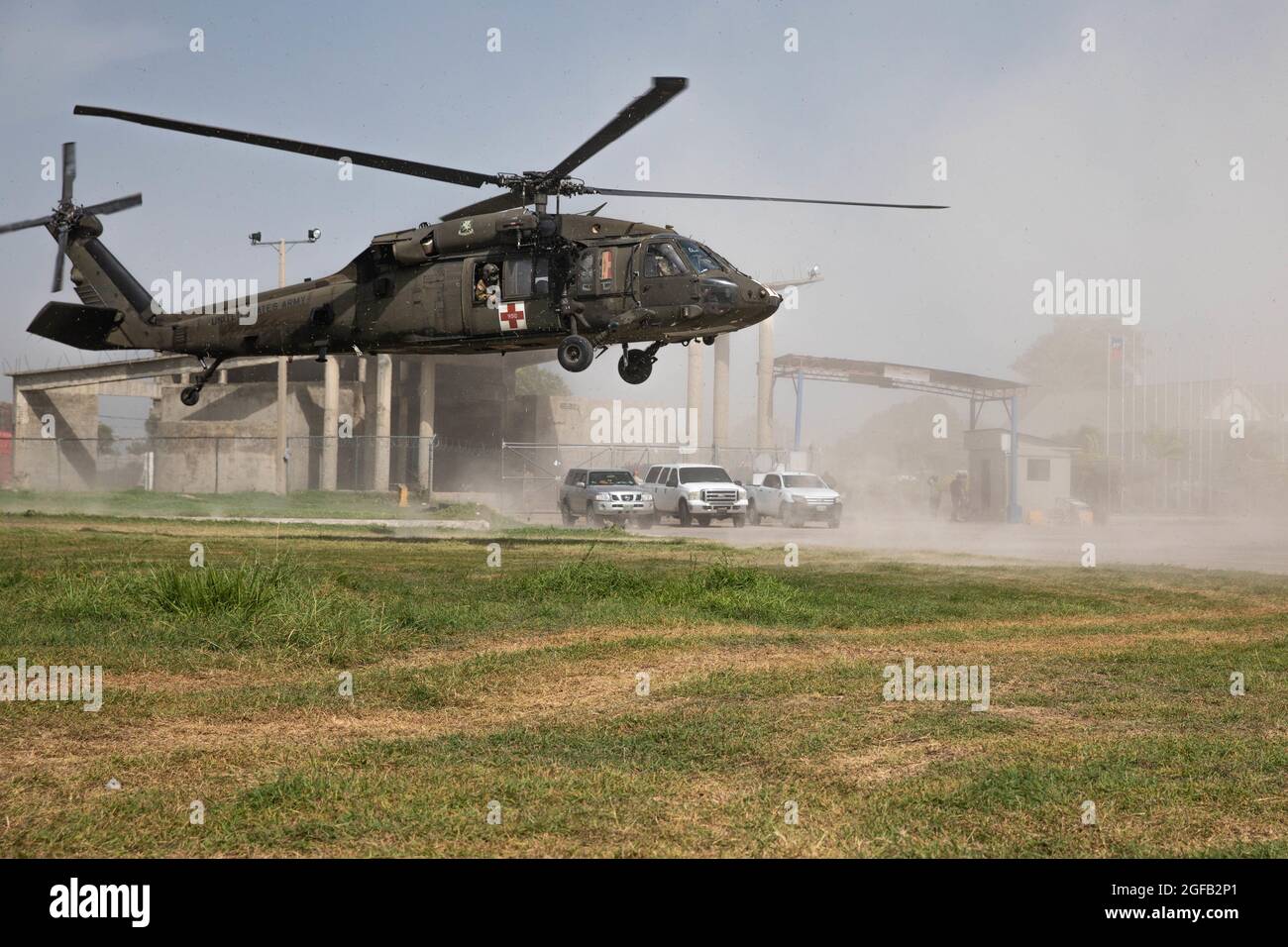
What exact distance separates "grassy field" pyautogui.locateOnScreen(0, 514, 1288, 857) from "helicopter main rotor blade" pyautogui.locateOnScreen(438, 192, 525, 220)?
7.38 meters

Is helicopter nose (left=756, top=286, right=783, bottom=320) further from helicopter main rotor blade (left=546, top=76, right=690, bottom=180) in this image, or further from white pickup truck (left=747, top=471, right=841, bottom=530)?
white pickup truck (left=747, top=471, right=841, bottom=530)

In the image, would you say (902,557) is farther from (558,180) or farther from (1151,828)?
(1151,828)

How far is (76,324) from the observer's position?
2236 centimetres

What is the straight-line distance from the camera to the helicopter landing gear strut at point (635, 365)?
1952 cm

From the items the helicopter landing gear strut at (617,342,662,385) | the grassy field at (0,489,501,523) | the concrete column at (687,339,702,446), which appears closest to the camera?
the helicopter landing gear strut at (617,342,662,385)

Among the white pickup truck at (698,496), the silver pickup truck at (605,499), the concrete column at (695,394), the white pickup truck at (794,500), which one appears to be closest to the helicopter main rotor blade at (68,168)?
the silver pickup truck at (605,499)

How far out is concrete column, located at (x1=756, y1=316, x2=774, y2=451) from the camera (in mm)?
56688

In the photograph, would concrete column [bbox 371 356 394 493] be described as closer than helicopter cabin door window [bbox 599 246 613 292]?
No

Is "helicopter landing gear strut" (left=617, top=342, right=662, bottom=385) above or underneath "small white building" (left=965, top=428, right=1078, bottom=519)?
above

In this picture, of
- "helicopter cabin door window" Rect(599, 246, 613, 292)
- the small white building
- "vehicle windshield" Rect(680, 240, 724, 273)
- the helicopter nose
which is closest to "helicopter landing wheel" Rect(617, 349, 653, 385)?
"helicopter cabin door window" Rect(599, 246, 613, 292)

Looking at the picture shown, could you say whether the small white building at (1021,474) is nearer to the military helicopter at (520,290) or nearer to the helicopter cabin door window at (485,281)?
the military helicopter at (520,290)

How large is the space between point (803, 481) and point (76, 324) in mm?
21655

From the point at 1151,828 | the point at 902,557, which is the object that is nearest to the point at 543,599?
the point at 1151,828

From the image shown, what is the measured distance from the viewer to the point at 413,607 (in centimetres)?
A: 1074
